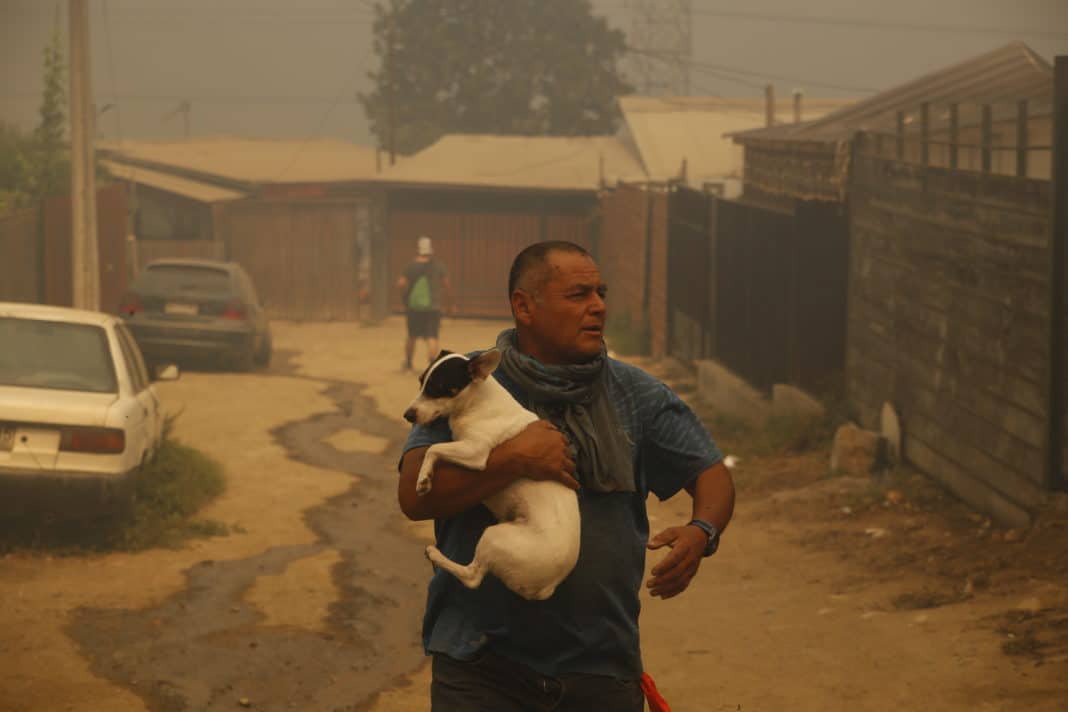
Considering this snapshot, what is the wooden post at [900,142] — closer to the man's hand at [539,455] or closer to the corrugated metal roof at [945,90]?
the corrugated metal roof at [945,90]

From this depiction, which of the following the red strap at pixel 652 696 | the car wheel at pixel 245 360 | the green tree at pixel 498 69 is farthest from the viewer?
the green tree at pixel 498 69

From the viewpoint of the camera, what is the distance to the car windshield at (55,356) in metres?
9.39

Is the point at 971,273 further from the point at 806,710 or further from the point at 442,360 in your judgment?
the point at 442,360

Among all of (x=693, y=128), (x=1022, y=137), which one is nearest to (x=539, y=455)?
(x=1022, y=137)

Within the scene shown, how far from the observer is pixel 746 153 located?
1975cm

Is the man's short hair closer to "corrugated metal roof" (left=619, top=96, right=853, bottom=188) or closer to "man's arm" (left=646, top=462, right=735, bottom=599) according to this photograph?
"man's arm" (left=646, top=462, right=735, bottom=599)

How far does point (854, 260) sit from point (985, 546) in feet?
13.9

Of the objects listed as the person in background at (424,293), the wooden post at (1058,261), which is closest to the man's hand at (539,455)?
the wooden post at (1058,261)

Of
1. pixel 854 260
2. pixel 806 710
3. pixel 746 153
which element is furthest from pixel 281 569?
pixel 746 153

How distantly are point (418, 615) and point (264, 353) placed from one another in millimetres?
13042

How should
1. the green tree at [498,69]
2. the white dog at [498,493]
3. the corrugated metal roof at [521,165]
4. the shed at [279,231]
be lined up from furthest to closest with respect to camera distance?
the green tree at [498,69], the corrugated metal roof at [521,165], the shed at [279,231], the white dog at [498,493]

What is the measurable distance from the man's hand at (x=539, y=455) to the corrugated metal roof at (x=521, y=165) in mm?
26879

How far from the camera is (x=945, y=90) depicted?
15.2m

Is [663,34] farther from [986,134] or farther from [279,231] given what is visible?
[986,134]
